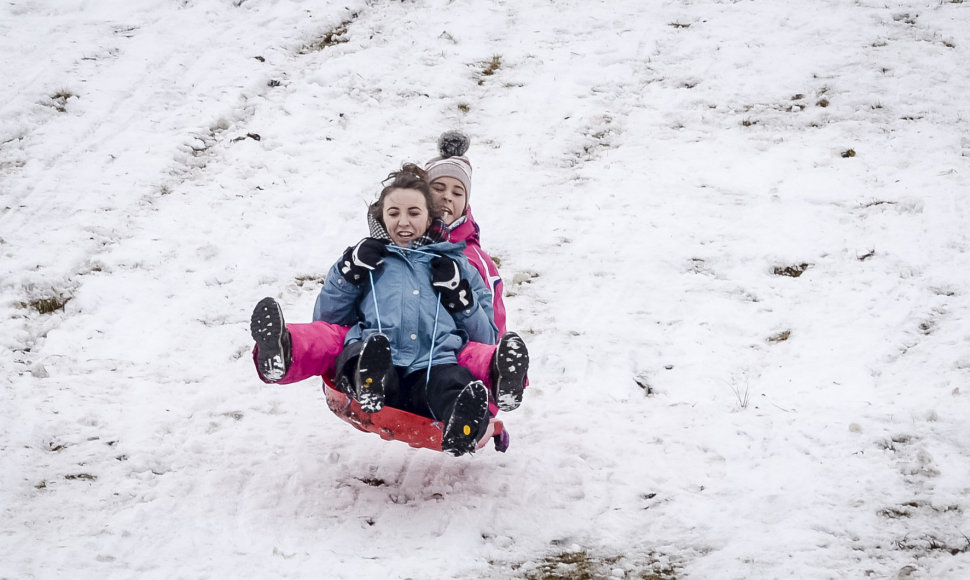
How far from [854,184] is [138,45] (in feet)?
28.9

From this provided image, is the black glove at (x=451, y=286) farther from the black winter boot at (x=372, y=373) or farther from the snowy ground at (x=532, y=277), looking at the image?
the snowy ground at (x=532, y=277)

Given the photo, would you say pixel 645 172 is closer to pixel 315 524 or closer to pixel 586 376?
pixel 586 376

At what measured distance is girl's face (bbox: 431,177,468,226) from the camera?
562cm

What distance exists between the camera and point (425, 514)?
420 cm

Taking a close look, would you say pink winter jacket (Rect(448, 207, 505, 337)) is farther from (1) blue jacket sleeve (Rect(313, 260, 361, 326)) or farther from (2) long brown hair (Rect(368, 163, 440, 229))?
(1) blue jacket sleeve (Rect(313, 260, 361, 326))

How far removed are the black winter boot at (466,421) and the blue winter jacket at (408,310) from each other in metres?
0.55

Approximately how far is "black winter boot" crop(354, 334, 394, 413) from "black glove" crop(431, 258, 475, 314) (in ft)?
2.30

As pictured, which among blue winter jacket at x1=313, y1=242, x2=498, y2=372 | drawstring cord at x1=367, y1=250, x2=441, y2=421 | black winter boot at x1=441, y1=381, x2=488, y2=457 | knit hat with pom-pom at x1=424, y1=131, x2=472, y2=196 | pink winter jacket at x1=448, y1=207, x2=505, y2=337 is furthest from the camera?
knit hat with pom-pom at x1=424, y1=131, x2=472, y2=196

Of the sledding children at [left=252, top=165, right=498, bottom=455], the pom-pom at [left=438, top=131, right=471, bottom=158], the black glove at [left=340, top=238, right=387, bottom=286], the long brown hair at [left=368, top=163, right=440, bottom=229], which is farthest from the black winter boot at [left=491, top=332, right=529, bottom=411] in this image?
the pom-pom at [left=438, top=131, right=471, bottom=158]

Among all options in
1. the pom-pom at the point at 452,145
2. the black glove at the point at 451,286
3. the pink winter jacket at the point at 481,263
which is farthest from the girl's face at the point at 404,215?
the pom-pom at the point at 452,145

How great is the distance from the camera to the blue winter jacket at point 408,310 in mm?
4352

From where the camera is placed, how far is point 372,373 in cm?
383

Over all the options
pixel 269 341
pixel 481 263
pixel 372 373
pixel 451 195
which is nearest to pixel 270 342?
pixel 269 341

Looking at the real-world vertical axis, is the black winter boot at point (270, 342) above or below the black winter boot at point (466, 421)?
above
